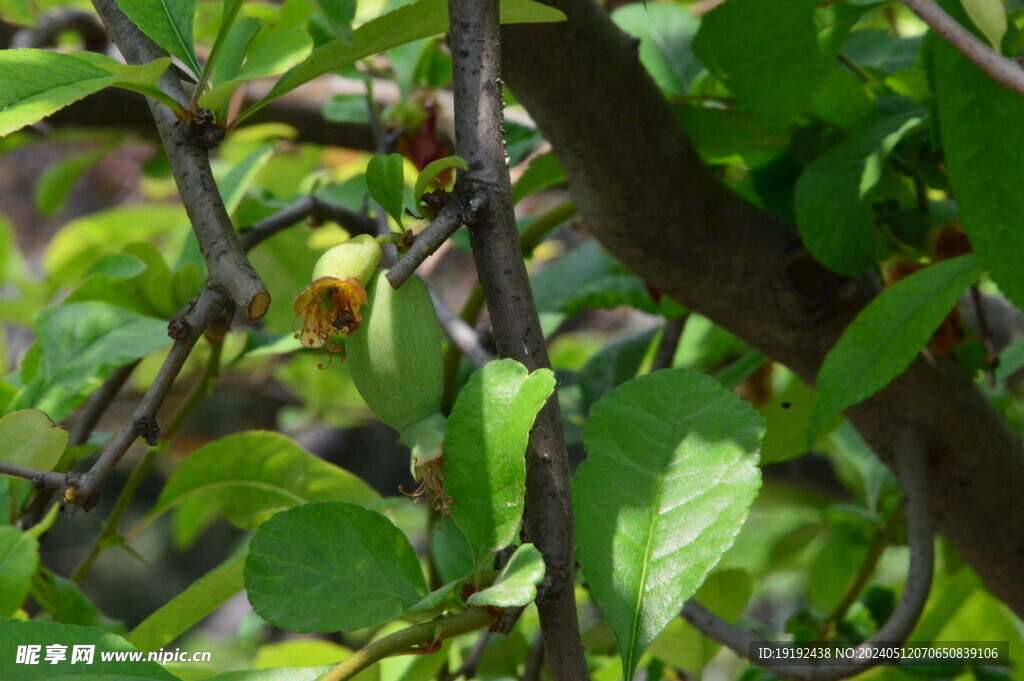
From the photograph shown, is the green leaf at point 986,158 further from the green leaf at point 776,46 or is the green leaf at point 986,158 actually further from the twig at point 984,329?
the twig at point 984,329

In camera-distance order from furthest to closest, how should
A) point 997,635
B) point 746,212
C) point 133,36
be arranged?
1. point 997,635
2. point 746,212
3. point 133,36

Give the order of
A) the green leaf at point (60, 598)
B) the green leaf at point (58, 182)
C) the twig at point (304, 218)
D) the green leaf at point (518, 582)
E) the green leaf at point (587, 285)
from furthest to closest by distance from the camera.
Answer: the green leaf at point (58, 182) < the green leaf at point (587, 285) < the twig at point (304, 218) < the green leaf at point (60, 598) < the green leaf at point (518, 582)

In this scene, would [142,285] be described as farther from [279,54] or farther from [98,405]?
[279,54]

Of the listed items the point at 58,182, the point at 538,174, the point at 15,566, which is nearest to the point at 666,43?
the point at 538,174


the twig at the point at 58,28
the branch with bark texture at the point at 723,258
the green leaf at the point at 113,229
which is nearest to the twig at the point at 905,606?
the branch with bark texture at the point at 723,258

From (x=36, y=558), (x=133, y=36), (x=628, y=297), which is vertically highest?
(x=133, y=36)

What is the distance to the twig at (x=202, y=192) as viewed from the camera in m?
0.35

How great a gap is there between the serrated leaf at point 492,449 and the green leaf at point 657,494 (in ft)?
0.16

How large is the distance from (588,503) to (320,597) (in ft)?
0.39

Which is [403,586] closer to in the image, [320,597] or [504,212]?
[320,597]

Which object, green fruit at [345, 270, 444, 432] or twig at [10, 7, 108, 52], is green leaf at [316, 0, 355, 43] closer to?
green fruit at [345, 270, 444, 432]

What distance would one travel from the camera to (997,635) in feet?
2.85

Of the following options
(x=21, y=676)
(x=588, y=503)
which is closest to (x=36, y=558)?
(x=21, y=676)

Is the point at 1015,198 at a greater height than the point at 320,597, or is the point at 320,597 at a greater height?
the point at 1015,198
